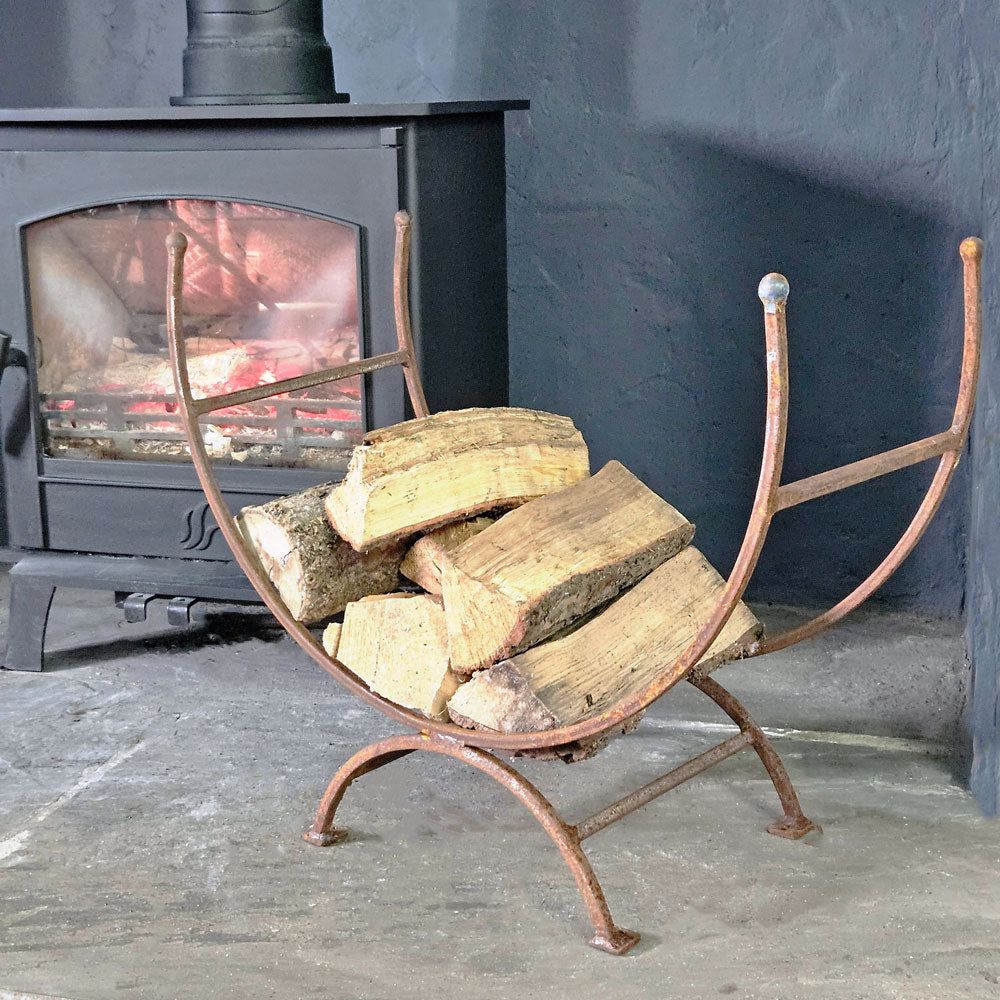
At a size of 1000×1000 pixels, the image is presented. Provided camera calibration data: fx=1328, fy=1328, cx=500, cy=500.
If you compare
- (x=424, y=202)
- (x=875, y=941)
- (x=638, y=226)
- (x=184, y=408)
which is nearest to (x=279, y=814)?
(x=184, y=408)

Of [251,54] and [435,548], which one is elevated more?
[251,54]

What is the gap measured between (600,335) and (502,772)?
1489 millimetres

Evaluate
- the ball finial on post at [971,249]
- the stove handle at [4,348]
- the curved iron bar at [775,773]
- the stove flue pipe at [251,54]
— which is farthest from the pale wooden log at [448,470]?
the stove handle at [4,348]

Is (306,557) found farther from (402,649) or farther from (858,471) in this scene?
(858,471)

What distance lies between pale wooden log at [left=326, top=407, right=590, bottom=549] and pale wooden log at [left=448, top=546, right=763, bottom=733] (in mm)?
241

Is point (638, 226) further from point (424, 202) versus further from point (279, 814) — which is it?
point (279, 814)

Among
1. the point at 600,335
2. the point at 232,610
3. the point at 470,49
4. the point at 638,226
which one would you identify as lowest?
the point at 232,610

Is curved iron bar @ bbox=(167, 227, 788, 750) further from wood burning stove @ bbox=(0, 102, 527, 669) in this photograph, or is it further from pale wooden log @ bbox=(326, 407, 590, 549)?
wood burning stove @ bbox=(0, 102, 527, 669)

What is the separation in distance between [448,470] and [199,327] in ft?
3.04

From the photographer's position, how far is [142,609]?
2678 mm

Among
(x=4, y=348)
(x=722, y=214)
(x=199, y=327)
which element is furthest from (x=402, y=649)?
(x=722, y=214)

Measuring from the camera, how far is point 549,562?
70.6 inches

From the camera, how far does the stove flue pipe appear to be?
2566mm

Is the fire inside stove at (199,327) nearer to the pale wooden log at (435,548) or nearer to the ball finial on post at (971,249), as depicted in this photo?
the pale wooden log at (435,548)
